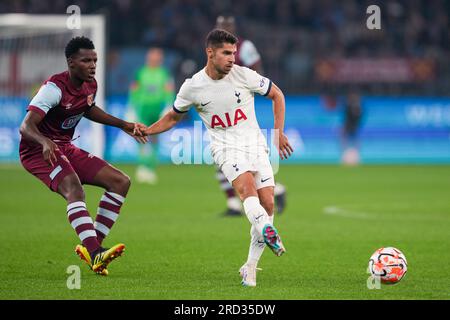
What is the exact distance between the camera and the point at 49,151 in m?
7.62

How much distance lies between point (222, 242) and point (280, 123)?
9.50ft

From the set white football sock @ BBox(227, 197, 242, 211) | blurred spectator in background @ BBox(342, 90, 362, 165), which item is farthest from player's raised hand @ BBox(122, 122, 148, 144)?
blurred spectator in background @ BBox(342, 90, 362, 165)

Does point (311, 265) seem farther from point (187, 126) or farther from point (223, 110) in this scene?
point (187, 126)

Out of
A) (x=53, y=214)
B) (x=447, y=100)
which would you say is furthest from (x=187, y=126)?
(x=53, y=214)

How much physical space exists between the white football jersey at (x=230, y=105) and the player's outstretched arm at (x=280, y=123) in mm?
100

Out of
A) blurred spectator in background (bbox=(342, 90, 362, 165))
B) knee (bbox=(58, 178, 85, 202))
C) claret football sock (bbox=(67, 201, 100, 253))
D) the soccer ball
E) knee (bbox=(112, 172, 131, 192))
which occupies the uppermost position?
blurred spectator in background (bbox=(342, 90, 362, 165))

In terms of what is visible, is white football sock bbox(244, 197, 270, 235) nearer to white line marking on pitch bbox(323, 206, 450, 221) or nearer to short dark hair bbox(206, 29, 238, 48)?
short dark hair bbox(206, 29, 238, 48)

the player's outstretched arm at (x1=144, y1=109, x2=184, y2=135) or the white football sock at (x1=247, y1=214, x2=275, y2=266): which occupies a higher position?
the player's outstretched arm at (x1=144, y1=109, x2=184, y2=135)

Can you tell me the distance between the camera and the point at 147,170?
1956 cm

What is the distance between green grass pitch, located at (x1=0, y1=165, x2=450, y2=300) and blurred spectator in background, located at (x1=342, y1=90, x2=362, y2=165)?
5.59m

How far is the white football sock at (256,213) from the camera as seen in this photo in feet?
23.7

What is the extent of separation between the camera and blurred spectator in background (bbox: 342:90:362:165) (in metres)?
25.2

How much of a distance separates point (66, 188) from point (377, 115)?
61.0 feet

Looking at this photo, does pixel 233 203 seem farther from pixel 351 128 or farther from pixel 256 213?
pixel 351 128
